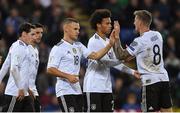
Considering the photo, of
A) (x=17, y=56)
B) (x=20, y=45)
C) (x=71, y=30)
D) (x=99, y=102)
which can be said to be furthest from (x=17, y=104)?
(x=71, y=30)

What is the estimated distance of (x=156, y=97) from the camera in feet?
47.6

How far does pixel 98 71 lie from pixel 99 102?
60cm

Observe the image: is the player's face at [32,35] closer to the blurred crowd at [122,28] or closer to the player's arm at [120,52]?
the player's arm at [120,52]

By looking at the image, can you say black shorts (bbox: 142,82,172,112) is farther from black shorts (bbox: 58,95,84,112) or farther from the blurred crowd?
the blurred crowd

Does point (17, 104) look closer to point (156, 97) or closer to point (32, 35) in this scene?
point (32, 35)

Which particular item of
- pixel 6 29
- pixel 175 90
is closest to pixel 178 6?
pixel 175 90

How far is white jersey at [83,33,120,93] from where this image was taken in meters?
14.7

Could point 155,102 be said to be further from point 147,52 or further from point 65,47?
point 65,47

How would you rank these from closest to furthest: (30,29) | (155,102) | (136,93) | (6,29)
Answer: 1. (155,102)
2. (30,29)
3. (136,93)
4. (6,29)

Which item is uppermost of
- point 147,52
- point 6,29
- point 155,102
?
point 6,29

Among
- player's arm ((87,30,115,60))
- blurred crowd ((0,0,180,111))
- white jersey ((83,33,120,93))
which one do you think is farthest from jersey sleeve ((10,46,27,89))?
blurred crowd ((0,0,180,111))

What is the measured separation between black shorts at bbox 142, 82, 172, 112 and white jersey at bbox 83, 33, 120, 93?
71cm

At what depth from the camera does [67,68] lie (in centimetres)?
1467

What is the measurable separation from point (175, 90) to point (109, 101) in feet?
20.8
